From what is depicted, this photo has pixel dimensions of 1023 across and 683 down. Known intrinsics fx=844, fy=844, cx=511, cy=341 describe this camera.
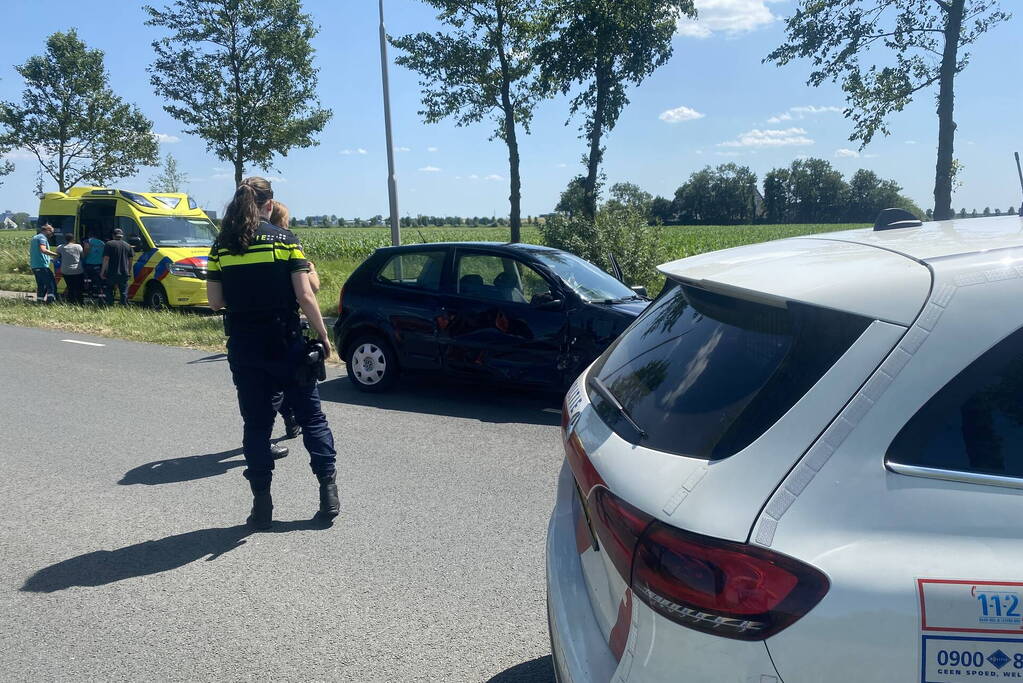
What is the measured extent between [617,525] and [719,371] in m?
0.42

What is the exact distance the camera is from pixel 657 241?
17078 millimetres

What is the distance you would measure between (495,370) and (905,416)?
6.17m

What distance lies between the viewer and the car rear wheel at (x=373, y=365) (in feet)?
27.4

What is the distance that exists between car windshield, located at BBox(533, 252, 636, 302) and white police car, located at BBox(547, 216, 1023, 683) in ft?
19.0

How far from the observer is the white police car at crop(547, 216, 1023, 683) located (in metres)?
1.55

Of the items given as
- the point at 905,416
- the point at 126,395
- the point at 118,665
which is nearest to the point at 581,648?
the point at 905,416

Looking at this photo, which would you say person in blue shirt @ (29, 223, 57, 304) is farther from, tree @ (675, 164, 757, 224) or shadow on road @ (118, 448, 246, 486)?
tree @ (675, 164, 757, 224)

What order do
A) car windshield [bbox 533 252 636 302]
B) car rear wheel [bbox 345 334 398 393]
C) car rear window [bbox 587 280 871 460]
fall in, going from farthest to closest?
car rear wheel [bbox 345 334 398 393]
car windshield [bbox 533 252 636 302]
car rear window [bbox 587 280 871 460]

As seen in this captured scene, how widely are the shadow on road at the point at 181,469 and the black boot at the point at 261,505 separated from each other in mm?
1184

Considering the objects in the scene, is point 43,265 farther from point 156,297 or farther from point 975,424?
point 975,424

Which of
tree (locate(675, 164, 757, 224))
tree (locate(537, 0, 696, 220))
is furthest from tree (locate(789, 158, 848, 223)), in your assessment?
tree (locate(537, 0, 696, 220))

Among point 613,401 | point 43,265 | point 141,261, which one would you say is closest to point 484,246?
point 613,401

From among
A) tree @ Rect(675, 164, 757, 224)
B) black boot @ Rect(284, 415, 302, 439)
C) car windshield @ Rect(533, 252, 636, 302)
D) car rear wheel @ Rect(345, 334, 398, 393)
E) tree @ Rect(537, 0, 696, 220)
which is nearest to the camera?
black boot @ Rect(284, 415, 302, 439)

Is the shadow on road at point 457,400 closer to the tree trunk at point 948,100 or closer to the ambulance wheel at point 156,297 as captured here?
the ambulance wheel at point 156,297
